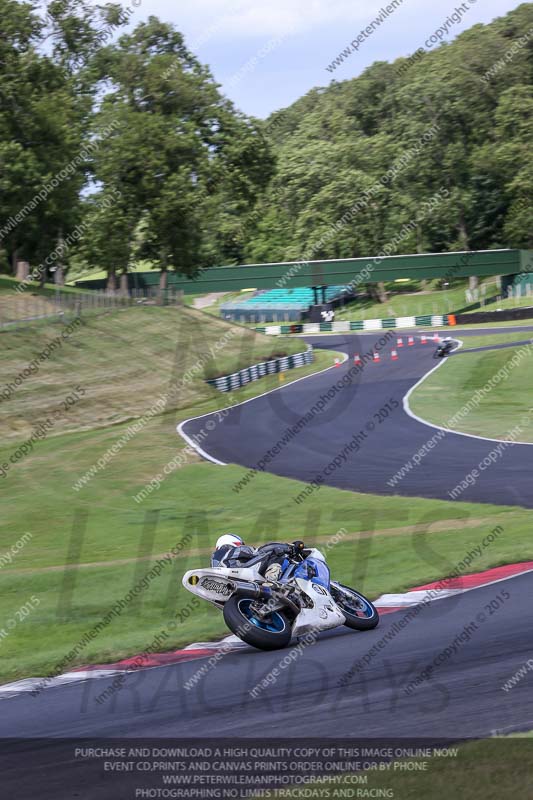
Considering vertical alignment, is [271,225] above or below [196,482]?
above

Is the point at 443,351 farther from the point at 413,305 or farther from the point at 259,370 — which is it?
the point at 413,305

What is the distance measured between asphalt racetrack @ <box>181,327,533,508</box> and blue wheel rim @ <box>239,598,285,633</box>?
360 inches

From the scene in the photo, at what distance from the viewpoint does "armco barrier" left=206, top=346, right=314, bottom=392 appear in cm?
3997

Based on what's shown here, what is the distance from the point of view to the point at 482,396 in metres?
33.3

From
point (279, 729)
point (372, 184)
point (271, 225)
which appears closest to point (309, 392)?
point (279, 729)

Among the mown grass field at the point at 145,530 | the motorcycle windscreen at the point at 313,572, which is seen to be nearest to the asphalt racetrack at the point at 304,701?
the motorcycle windscreen at the point at 313,572

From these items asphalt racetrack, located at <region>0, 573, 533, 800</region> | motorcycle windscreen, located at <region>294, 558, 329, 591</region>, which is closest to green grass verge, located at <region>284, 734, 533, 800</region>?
asphalt racetrack, located at <region>0, 573, 533, 800</region>

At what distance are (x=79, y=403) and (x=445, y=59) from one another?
233 feet

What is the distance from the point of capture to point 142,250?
61469 mm

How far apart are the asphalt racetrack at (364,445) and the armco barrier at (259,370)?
8.57ft

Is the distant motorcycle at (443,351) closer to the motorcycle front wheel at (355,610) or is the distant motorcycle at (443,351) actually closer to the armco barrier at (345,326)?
the armco barrier at (345,326)

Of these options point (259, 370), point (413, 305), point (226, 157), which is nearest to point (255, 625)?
point (259, 370)

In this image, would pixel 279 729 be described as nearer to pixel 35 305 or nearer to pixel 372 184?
pixel 35 305

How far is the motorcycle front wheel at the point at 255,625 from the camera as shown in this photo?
31.1ft
